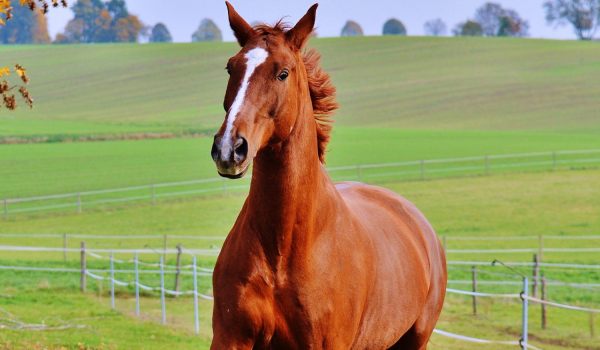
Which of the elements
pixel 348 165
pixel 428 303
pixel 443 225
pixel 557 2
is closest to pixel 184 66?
pixel 348 165

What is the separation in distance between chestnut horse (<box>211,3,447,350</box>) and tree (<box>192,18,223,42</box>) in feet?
343

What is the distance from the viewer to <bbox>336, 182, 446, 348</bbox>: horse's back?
17.6 feet

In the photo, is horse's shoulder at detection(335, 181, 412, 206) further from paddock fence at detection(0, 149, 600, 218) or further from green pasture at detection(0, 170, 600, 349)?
paddock fence at detection(0, 149, 600, 218)

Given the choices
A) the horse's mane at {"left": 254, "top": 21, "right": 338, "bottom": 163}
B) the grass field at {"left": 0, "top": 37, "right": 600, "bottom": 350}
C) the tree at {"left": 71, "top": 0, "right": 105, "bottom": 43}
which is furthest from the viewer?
the tree at {"left": 71, "top": 0, "right": 105, "bottom": 43}

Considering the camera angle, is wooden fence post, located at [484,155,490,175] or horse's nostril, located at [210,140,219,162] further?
wooden fence post, located at [484,155,490,175]

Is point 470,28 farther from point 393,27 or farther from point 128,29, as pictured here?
point 128,29

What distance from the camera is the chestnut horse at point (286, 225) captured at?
4.27m

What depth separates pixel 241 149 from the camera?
13.1 feet

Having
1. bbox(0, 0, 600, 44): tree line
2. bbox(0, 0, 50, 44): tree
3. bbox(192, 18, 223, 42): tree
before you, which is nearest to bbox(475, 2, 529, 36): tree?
bbox(0, 0, 600, 44): tree line

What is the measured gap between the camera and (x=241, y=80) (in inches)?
166

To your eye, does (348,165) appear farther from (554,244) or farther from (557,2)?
(557,2)

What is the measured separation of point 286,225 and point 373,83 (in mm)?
72432

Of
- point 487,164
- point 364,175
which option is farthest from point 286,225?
point 487,164

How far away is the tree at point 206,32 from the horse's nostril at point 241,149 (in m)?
105
